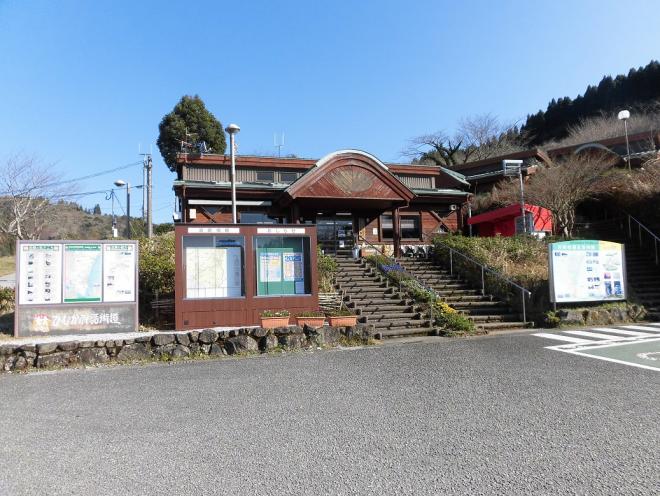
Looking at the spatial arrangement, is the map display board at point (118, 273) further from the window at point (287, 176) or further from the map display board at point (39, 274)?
the window at point (287, 176)

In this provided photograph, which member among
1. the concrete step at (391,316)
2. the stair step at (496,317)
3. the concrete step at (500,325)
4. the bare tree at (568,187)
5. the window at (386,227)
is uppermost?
the bare tree at (568,187)

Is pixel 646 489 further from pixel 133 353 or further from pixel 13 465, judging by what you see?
pixel 133 353

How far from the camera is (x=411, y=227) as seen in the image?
2303 centimetres

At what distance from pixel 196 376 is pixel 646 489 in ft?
20.5

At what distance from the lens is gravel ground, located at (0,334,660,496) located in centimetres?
373

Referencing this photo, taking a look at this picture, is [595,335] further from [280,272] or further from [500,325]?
[280,272]

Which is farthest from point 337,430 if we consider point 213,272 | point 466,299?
point 466,299

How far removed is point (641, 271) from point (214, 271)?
16236mm

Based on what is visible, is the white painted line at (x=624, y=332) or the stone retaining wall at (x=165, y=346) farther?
the white painted line at (x=624, y=332)

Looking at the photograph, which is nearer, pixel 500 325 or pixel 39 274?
pixel 39 274

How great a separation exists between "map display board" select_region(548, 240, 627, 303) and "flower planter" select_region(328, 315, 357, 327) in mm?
6648

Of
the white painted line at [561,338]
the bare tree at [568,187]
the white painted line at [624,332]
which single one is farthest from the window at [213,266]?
the bare tree at [568,187]

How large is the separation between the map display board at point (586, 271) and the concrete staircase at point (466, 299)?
150 cm

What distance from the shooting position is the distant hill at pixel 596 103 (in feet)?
167
